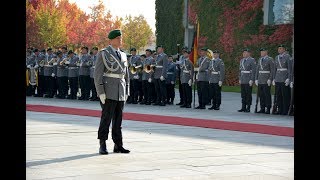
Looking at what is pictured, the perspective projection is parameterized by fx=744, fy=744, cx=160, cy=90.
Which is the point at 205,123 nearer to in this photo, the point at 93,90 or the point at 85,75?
the point at 93,90

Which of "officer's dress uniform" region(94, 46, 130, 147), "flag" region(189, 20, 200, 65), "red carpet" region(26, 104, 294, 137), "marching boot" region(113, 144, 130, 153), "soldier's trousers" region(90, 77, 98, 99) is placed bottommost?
"red carpet" region(26, 104, 294, 137)

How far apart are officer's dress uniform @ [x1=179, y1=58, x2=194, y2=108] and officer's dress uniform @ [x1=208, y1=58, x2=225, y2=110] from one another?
868mm

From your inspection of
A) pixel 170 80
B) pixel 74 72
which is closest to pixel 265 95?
pixel 170 80

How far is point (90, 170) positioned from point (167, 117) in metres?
9.87

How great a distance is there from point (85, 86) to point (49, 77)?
255 centimetres

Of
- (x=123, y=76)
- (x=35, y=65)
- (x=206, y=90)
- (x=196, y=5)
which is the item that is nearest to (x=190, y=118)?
(x=206, y=90)

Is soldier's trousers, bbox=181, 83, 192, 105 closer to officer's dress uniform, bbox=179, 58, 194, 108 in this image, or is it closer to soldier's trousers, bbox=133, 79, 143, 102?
officer's dress uniform, bbox=179, 58, 194, 108

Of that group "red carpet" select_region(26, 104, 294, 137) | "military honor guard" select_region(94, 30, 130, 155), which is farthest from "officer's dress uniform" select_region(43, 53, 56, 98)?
"military honor guard" select_region(94, 30, 130, 155)

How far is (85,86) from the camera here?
2709 cm

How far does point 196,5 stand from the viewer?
1671 inches

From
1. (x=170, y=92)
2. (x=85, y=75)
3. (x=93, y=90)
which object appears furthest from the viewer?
(x=85, y=75)

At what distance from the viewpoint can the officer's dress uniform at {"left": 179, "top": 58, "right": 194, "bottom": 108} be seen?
891 inches

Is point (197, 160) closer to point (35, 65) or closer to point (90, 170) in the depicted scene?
point (90, 170)

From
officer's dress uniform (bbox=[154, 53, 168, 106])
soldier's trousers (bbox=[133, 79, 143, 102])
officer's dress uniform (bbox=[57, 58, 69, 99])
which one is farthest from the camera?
officer's dress uniform (bbox=[57, 58, 69, 99])
